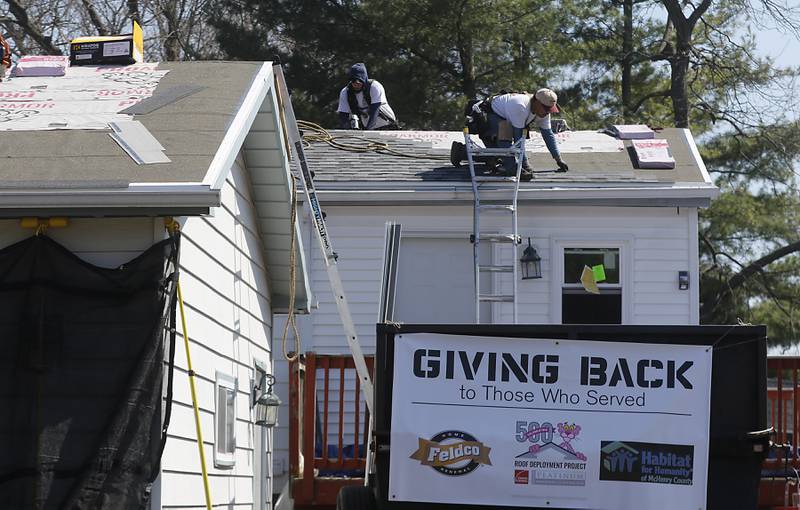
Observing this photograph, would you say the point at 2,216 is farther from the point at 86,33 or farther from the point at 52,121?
the point at 86,33

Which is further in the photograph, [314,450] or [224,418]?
[314,450]

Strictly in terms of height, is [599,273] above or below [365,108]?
below

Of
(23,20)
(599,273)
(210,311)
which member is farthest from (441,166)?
(23,20)

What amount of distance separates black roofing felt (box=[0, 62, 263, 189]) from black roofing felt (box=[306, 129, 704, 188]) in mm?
5616

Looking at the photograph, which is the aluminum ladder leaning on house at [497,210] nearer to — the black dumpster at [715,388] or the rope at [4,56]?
the rope at [4,56]

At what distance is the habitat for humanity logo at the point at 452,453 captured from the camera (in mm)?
6902

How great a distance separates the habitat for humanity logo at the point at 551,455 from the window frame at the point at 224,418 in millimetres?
2210

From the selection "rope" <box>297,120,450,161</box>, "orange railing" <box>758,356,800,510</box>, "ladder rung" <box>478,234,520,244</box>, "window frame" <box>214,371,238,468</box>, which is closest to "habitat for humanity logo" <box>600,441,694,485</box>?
"window frame" <box>214,371,238,468</box>

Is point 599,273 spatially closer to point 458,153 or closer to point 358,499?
point 458,153

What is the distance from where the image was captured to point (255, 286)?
980 centimetres

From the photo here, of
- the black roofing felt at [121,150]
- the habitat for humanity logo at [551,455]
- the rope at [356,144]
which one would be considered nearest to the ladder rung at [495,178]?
the rope at [356,144]

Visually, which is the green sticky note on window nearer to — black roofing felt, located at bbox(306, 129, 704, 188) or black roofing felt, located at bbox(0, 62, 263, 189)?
black roofing felt, located at bbox(306, 129, 704, 188)

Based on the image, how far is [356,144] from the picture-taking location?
1527 centimetres

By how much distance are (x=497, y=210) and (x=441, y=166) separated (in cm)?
128
